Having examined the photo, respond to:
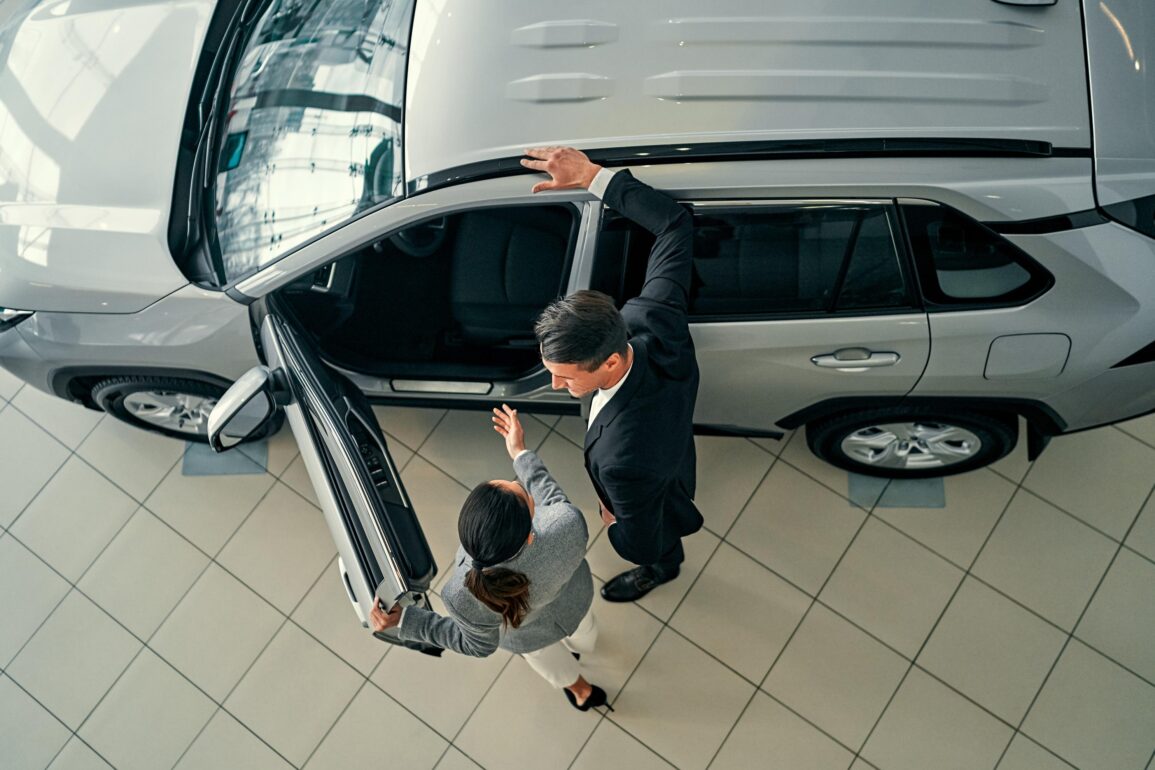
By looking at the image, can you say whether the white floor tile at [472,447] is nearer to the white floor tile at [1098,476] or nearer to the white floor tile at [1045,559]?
the white floor tile at [1045,559]

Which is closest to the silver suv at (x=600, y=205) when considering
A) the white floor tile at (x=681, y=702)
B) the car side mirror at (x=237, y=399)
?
the car side mirror at (x=237, y=399)

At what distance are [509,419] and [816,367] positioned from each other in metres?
0.94

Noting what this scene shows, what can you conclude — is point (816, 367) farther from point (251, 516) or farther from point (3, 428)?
point (3, 428)

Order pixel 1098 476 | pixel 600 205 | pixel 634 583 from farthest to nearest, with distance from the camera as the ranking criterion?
pixel 1098 476 → pixel 634 583 → pixel 600 205

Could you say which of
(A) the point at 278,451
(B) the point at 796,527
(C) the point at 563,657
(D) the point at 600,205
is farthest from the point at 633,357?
(A) the point at 278,451

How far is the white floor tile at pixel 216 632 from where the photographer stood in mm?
3701

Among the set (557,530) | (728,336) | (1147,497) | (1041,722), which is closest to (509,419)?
(557,530)

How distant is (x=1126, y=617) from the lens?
3.50m

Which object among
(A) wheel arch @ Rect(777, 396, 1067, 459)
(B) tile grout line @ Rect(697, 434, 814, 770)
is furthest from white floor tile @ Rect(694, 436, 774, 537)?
(A) wheel arch @ Rect(777, 396, 1067, 459)

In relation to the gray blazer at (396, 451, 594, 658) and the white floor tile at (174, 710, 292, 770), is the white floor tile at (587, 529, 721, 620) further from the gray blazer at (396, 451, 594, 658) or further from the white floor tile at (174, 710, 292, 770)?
the white floor tile at (174, 710, 292, 770)

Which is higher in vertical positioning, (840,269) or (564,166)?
(564,166)

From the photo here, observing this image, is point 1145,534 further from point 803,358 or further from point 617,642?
point 617,642

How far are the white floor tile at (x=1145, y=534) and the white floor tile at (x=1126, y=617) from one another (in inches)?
1.4

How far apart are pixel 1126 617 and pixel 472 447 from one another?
2.57 m
